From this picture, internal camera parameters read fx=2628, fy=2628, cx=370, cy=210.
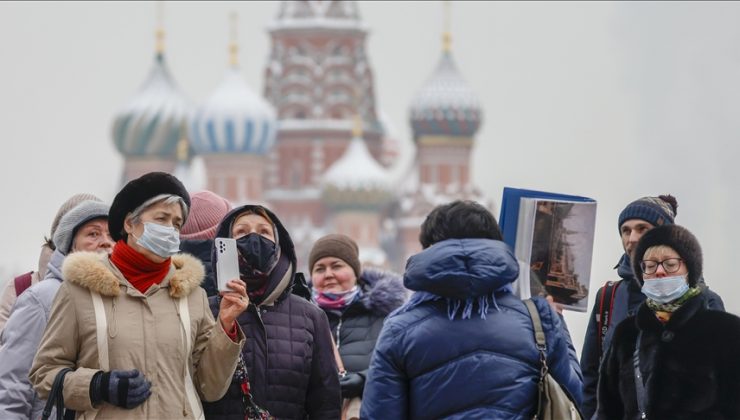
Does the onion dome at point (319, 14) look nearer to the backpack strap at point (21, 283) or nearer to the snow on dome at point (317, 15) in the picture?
the snow on dome at point (317, 15)

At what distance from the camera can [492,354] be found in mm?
5328

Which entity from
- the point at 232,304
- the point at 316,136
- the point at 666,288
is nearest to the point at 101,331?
the point at 232,304

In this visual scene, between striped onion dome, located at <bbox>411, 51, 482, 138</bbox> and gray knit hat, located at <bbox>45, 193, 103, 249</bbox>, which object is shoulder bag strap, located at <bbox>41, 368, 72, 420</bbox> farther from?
striped onion dome, located at <bbox>411, 51, 482, 138</bbox>

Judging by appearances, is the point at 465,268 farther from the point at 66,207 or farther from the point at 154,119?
the point at 154,119

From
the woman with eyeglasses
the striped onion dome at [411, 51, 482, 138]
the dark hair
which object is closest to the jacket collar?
the woman with eyeglasses

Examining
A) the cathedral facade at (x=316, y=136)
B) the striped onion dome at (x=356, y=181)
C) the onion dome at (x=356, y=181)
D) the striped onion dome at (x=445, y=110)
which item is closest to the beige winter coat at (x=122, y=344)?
the cathedral facade at (x=316, y=136)

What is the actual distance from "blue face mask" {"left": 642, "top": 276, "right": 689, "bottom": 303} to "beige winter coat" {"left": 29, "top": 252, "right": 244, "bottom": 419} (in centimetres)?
92

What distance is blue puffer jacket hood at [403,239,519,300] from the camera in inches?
207

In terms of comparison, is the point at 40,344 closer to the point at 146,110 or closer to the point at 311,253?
the point at 311,253

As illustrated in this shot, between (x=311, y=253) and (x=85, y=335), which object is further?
(x=311, y=253)

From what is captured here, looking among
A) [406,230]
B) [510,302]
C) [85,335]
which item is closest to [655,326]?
[510,302]

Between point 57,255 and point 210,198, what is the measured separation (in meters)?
0.54

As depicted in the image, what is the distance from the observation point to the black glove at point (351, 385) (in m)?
6.59

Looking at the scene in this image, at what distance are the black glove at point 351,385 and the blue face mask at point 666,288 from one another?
106 cm
